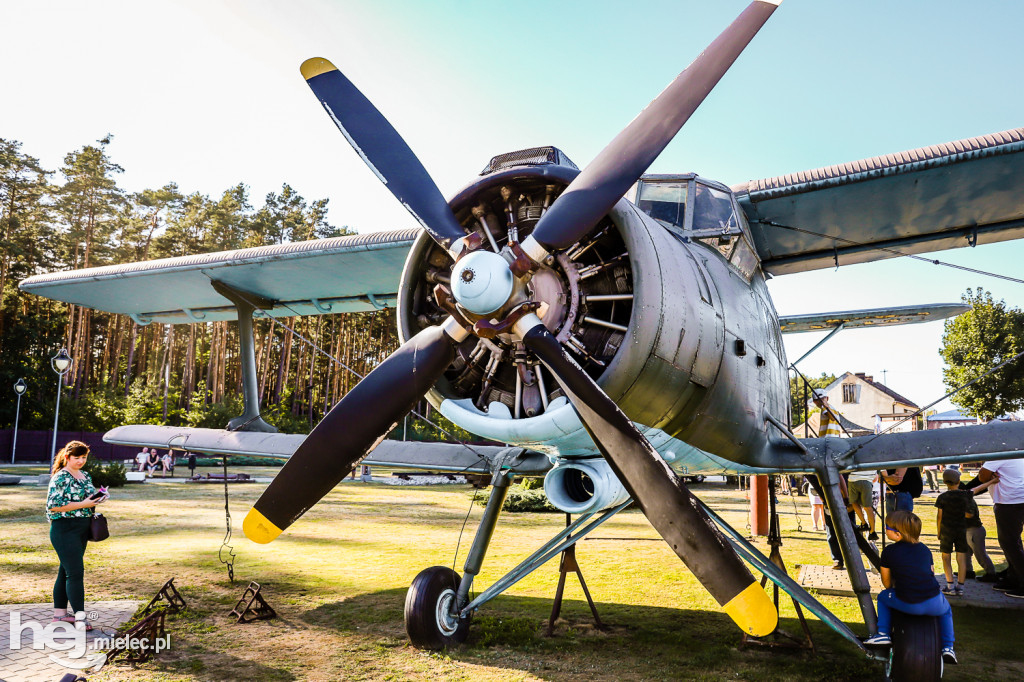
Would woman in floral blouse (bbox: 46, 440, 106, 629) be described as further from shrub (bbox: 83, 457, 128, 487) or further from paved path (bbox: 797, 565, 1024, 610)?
shrub (bbox: 83, 457, 128, 487)

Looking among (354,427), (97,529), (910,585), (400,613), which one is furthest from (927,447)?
(97,529)

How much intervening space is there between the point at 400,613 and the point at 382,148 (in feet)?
14.7

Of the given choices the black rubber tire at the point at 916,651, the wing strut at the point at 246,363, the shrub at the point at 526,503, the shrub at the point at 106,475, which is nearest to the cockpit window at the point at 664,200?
the black rubber tire at the point at 916,651

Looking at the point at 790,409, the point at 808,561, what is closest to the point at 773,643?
the point at 790,409

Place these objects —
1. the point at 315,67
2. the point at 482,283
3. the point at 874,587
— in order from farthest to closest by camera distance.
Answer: the point at 874,587, the point at 315,67, the point at 482,283

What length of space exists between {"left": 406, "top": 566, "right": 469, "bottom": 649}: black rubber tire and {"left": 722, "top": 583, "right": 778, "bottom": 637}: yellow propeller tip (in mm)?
3048

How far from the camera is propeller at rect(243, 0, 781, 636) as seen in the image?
2.89m

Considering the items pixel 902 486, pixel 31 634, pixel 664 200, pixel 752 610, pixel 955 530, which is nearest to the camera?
pixel 752 610

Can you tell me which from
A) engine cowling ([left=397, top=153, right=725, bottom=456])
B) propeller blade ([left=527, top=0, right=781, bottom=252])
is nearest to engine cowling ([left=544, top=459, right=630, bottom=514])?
engine cowling ([left=397, top=153, right=725, bottom=456])

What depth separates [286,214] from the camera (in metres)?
48.2

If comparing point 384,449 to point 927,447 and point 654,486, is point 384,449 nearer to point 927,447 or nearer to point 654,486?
point 654,486

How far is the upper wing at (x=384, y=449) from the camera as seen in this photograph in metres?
5.49

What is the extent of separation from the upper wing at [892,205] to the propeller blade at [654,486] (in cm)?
334

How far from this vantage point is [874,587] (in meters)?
7.73
